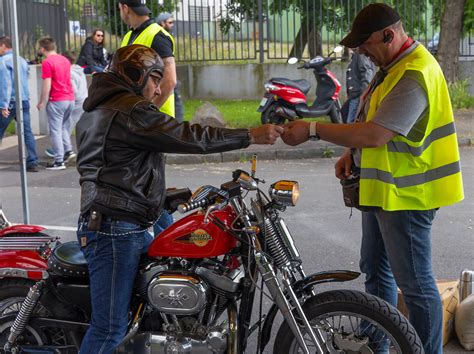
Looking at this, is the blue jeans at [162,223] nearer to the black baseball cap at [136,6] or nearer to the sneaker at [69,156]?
the black baseball cap at [136,6]

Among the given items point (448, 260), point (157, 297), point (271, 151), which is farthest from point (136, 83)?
point (271, 151)

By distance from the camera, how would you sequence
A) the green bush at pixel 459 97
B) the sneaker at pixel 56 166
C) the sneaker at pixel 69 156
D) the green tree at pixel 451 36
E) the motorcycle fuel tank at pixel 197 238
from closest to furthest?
the motorcycle fuel tank at pixel 197 238, the sneaker at pixel 56 166, the sneaker at pixel 69 156, the green bush at pixel 459 97, the green tree at pixel 451 36

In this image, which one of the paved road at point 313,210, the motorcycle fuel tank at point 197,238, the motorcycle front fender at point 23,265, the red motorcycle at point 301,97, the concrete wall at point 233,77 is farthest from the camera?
the concrete wall at point 233,77

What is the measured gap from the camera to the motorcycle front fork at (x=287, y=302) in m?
3.74

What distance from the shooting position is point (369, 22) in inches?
155

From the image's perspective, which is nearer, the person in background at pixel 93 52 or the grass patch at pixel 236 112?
the grass patch at pixel 236 112

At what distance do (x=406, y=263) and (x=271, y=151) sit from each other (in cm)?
818

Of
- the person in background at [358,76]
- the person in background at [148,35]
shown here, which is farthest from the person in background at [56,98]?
the person in background at [148,35]

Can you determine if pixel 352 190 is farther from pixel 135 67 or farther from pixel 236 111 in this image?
pixel 236 111

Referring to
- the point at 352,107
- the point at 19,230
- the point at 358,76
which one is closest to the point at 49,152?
the point at 352,107

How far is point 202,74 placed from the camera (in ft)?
60.0

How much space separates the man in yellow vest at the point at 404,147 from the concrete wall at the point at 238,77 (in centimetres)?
1284

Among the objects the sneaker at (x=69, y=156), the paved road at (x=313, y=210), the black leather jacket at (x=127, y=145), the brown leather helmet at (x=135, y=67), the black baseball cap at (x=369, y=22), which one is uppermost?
the black baseball cap at (x=369, y=22)

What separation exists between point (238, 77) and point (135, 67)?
14343 millimetres
